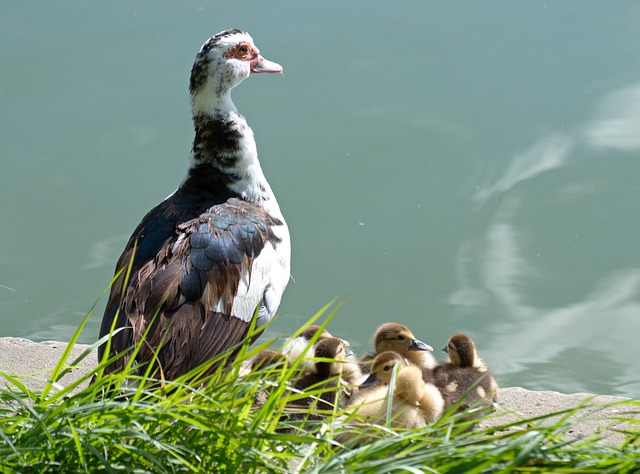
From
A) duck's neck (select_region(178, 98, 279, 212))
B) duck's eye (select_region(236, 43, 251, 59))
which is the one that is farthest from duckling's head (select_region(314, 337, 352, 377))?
duck's eye (select_region(236, 43, 251, 59))

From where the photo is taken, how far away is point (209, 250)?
12.6ft

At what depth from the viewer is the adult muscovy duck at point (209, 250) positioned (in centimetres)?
356

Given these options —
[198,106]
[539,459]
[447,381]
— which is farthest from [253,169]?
[539,459]

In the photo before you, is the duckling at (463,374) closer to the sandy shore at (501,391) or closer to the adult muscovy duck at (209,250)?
the sandy shore at (501,391)

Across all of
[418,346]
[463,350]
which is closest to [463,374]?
[463,350]

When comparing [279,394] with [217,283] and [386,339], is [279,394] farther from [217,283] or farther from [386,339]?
[386,339]

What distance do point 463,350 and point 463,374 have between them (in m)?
0.11

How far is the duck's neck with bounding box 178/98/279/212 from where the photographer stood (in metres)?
4.56

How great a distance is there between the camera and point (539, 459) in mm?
2234

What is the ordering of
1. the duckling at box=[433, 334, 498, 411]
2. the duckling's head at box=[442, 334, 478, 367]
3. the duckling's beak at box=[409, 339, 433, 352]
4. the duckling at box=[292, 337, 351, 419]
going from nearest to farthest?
1. the duckling at box=[292, 337, 351, 419]
2. the duckling at box=[433, 334, 498, 411]
3. the duckling's head at box=[442, 334, 478, 367]
4. the duckling's beak at box=[409, 339, 433, 352]

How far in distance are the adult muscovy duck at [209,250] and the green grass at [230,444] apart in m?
0.65

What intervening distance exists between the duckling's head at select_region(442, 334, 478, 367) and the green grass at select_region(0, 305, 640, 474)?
1689 millimetres

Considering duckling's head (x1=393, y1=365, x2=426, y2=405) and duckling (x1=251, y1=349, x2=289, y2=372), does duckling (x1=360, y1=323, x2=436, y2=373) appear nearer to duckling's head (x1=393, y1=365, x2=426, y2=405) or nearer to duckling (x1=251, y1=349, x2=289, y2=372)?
duckling (x1=251, y1=349, x2=289, y2=372)

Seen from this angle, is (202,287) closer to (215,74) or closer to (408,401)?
(408,401)
